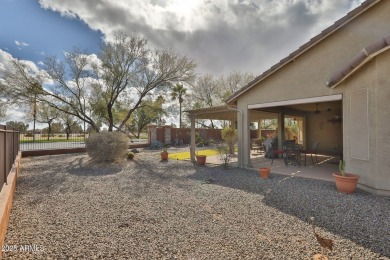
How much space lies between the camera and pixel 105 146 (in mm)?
12180

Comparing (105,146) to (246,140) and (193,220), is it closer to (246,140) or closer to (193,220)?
(246,140)

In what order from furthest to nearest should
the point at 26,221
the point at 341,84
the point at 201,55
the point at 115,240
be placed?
the point at 201,55, the point at 341,84, the point at 26,221, the point at 115,240

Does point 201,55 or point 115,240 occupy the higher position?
point 201,55

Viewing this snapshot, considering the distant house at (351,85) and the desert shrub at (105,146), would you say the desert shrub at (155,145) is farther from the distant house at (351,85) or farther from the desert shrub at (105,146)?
the distant house at (351,85)

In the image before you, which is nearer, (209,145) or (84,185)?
(84,185)

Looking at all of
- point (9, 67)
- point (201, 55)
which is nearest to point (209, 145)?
point (201, 55)

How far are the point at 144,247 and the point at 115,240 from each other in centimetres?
61

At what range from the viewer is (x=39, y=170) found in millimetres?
10406

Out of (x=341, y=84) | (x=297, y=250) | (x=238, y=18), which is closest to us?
(x=297, y=250)

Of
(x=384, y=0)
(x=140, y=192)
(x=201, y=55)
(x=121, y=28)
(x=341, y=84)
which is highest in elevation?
(x=121, y=28)

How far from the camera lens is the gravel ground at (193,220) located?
11.1 feet

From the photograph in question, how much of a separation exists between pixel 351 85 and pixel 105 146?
1185cm

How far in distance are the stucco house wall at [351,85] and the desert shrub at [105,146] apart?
23.8 ft

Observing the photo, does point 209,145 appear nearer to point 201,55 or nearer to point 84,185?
point 201,55
